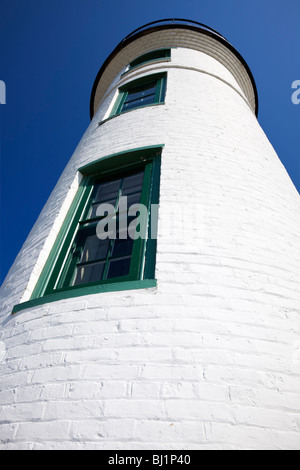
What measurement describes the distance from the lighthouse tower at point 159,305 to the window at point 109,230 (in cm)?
2

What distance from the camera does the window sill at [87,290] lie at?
2.21 m

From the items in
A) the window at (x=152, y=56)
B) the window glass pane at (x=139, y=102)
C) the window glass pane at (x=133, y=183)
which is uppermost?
the window at (x=152, y=56)

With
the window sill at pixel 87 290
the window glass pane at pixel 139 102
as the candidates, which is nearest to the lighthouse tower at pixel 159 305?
the window sill at pixel 87 290

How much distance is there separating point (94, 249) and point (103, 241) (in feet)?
0.42

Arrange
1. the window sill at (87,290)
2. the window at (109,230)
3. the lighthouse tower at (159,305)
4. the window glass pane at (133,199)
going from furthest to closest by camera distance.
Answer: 1. the window glass pane at (133,199)
2. the window at (109,230)
3. the window sill at (87,290)
4. the lighthouse tower at (159,305)

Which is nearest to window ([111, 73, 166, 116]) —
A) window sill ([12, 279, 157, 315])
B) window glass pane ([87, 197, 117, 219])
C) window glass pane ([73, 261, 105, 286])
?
window glass pane ([87, 197, 117, 219])

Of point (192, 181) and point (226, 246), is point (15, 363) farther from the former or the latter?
point (192, 181)

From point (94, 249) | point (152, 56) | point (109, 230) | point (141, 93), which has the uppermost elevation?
point (152, 56)

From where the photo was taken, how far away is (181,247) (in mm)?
2475

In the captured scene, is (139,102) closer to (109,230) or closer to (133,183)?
(133,183)

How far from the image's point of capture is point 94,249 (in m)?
3.05

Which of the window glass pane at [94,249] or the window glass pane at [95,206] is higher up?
the window glass pane at [95,206]

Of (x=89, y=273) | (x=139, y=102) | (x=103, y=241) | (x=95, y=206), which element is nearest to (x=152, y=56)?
(x=139, y=102)

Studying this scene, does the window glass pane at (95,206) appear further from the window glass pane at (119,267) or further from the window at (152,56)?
the window at (152,56)
